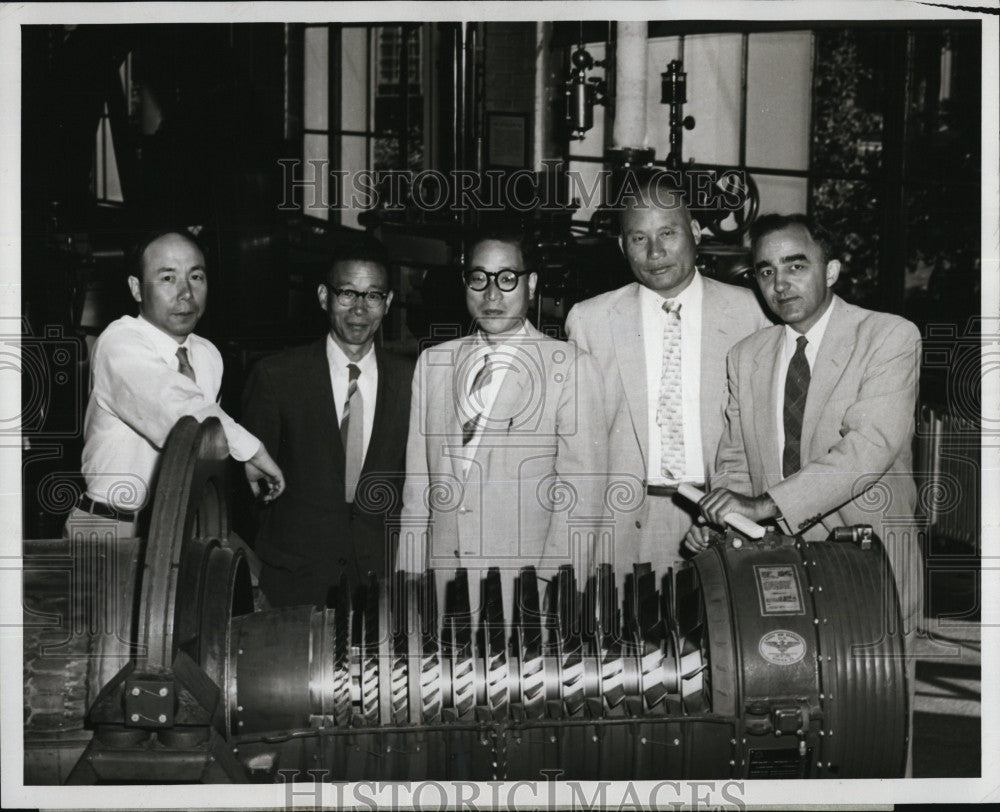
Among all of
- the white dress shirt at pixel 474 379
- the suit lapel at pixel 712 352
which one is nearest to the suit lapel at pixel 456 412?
the white dress shirt at pixel 474 379

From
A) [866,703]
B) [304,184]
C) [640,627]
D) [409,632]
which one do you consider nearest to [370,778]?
[409,632]

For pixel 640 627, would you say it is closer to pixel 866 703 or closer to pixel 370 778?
pixel 866 703

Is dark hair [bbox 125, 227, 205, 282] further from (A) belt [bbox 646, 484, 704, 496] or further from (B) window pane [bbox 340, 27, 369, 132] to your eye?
(A) belt [bbox 646, 484, 704, 496]

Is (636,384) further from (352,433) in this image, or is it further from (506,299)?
(352,433)

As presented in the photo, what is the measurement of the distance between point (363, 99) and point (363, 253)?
42 cm

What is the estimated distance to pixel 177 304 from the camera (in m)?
2.93

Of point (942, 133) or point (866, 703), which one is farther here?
point (942, 133)

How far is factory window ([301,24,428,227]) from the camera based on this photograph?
9.50 ft

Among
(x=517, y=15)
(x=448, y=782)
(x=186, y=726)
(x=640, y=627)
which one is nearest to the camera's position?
(x=186, y=726)

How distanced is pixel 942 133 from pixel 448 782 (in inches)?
79.7

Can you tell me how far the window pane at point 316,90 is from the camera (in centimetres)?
292

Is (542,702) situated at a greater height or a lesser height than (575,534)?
lesser

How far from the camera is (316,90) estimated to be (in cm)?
293

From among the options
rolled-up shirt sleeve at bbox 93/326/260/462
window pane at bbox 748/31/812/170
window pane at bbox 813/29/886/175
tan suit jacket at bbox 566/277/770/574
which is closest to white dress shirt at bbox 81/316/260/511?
rolled-up shirt sleeve at bbox 93/326/260/462
